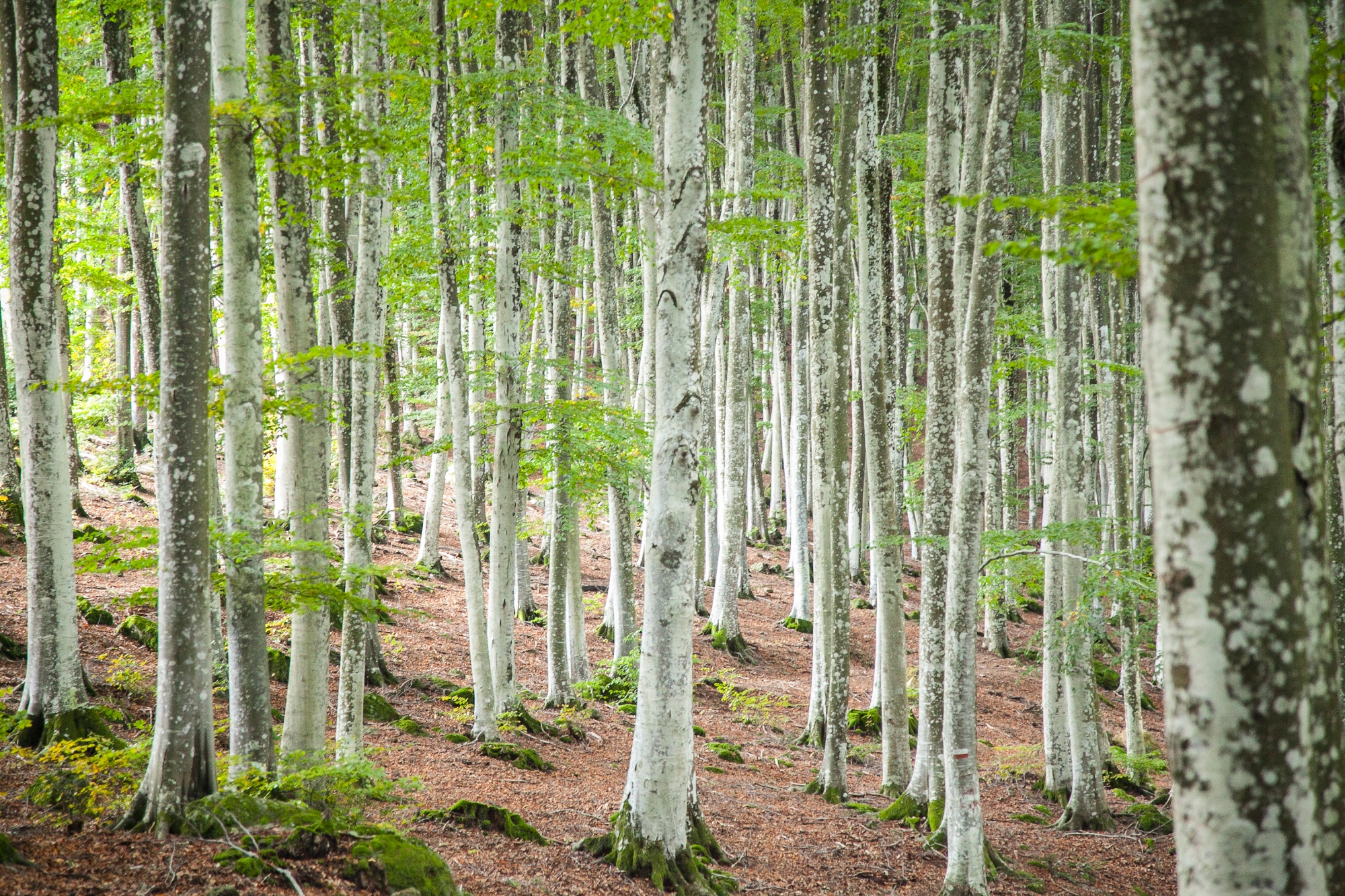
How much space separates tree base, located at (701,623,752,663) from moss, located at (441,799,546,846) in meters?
8.30

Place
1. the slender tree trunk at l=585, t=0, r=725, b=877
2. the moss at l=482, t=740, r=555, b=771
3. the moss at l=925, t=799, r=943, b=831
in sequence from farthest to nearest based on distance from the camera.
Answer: the moss at l=482, t=740, r=555, b=771, the moss at l=925, t=799, r=943, b=831, the slender tree trunk at l=585, t=0, r=725, b=877

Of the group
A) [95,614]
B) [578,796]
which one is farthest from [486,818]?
[95,614]

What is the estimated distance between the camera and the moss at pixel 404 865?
14.7ft

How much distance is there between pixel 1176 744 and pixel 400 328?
2115 centimetres

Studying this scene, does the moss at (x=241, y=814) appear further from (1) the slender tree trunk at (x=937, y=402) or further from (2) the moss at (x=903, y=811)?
(2) the moss at (x=903, y=811)

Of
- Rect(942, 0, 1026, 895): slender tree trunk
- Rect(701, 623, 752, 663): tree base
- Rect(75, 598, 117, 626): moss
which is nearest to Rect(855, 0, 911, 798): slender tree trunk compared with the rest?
Rect(942, 0, 1026, 895): slender tree trunk

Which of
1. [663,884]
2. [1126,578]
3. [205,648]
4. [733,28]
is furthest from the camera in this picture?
[733,28]

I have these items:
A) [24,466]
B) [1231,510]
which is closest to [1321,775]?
[1231,510]

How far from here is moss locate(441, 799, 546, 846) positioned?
636cm

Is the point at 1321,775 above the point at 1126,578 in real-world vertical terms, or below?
above

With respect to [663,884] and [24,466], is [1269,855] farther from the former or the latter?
[24,466]

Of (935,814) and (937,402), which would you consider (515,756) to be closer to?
(935,814)

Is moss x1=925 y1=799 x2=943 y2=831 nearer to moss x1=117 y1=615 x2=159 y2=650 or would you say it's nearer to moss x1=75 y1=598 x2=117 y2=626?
moss x1=117 y1=615 x2=159 y2=650

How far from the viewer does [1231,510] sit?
2.09m
